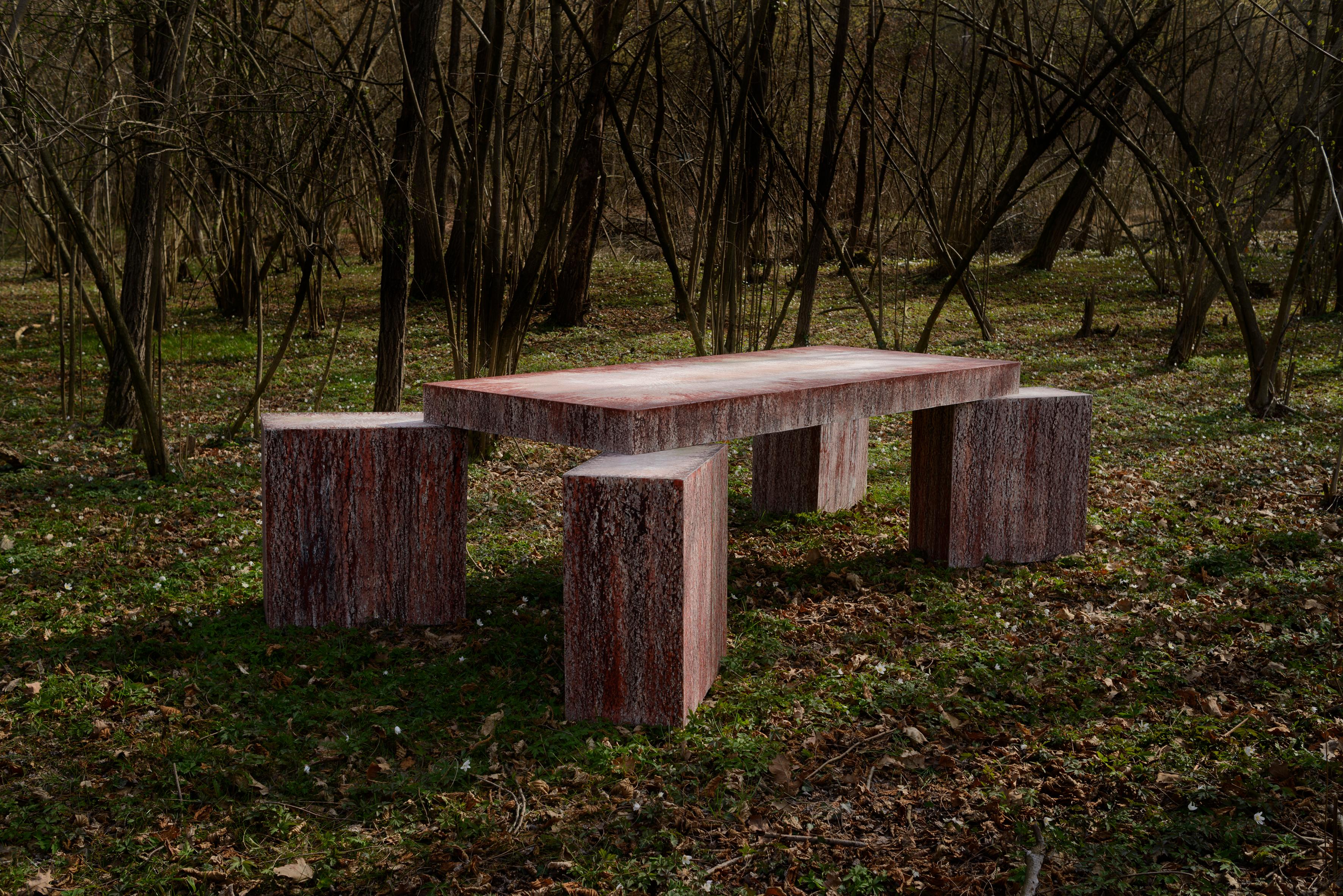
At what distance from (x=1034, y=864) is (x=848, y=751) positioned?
1.13 m

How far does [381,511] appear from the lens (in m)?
4.35

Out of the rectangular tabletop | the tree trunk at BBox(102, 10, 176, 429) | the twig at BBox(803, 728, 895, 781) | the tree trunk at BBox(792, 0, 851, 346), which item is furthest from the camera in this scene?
the tree trunk at BBox(792, 0, 851, 346)

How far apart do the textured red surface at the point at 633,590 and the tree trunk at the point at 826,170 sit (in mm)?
4098

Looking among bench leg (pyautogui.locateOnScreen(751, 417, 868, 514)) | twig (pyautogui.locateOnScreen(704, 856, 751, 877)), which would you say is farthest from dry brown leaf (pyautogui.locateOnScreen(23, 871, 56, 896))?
bench leg (pyautogui.locateOnScreen(751, 417, 868, 514))

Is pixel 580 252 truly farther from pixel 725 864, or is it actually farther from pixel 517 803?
pixel 725 864

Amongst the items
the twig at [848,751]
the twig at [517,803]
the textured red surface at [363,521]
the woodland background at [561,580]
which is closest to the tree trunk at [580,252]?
the woodland background at [561,580]

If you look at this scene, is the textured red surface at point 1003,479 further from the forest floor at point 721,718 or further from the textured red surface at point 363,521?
the textured red surface at point 363,521

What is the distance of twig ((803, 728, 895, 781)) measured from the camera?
3328 mm

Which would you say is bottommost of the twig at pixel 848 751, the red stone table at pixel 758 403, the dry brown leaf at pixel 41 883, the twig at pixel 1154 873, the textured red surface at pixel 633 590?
the dry brown leaf at pixel 41 883

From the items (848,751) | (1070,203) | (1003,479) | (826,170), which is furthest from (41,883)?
(1070,203)

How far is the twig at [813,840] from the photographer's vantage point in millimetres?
2971

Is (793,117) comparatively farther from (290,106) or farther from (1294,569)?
(1294,569)

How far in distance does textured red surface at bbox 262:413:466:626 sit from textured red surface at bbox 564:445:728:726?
1.02 meters

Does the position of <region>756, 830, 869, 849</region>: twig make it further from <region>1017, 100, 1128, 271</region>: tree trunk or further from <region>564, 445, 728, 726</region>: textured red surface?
<region>1017, 100, 1128, 271</region>: tree trunk
